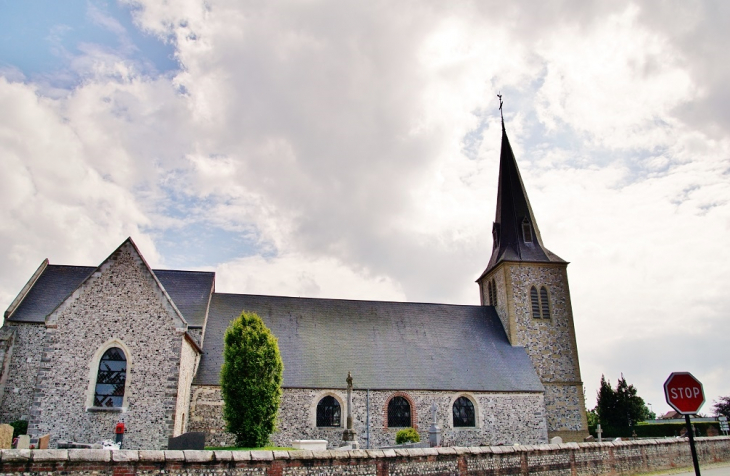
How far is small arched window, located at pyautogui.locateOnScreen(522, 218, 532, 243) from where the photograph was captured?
32.7 metres

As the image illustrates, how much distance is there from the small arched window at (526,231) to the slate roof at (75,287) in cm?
1895

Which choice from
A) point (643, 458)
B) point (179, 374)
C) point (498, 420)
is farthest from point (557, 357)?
point (179, 374)

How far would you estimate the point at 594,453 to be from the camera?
15.1 meters

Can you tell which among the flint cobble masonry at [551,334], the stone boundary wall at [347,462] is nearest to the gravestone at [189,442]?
the stone boundary wall at [347,462]

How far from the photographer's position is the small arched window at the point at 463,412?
25719 mm

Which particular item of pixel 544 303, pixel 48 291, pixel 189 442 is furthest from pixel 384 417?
pixel 48 291

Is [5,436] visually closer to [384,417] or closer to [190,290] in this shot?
[190,290]

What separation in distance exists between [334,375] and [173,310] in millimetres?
8831

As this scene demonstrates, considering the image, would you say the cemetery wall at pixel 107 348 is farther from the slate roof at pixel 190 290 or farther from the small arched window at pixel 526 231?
the small arched window at pixel 526 231

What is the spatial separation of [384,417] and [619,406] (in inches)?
776

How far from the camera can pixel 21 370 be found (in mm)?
22406

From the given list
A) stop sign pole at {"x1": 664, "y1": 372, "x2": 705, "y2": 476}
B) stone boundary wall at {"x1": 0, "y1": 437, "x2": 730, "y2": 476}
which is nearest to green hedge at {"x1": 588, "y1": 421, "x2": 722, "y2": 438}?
stone boundary wall at {"x1": 0, "y1": 437, "x2": 730, "y2": 476}

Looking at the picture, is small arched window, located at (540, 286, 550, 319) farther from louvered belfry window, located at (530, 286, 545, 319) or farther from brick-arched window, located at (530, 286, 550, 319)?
louvered belfry window, located at (530, 286, 545, 319)

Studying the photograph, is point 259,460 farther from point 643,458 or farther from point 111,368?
point 643,458
